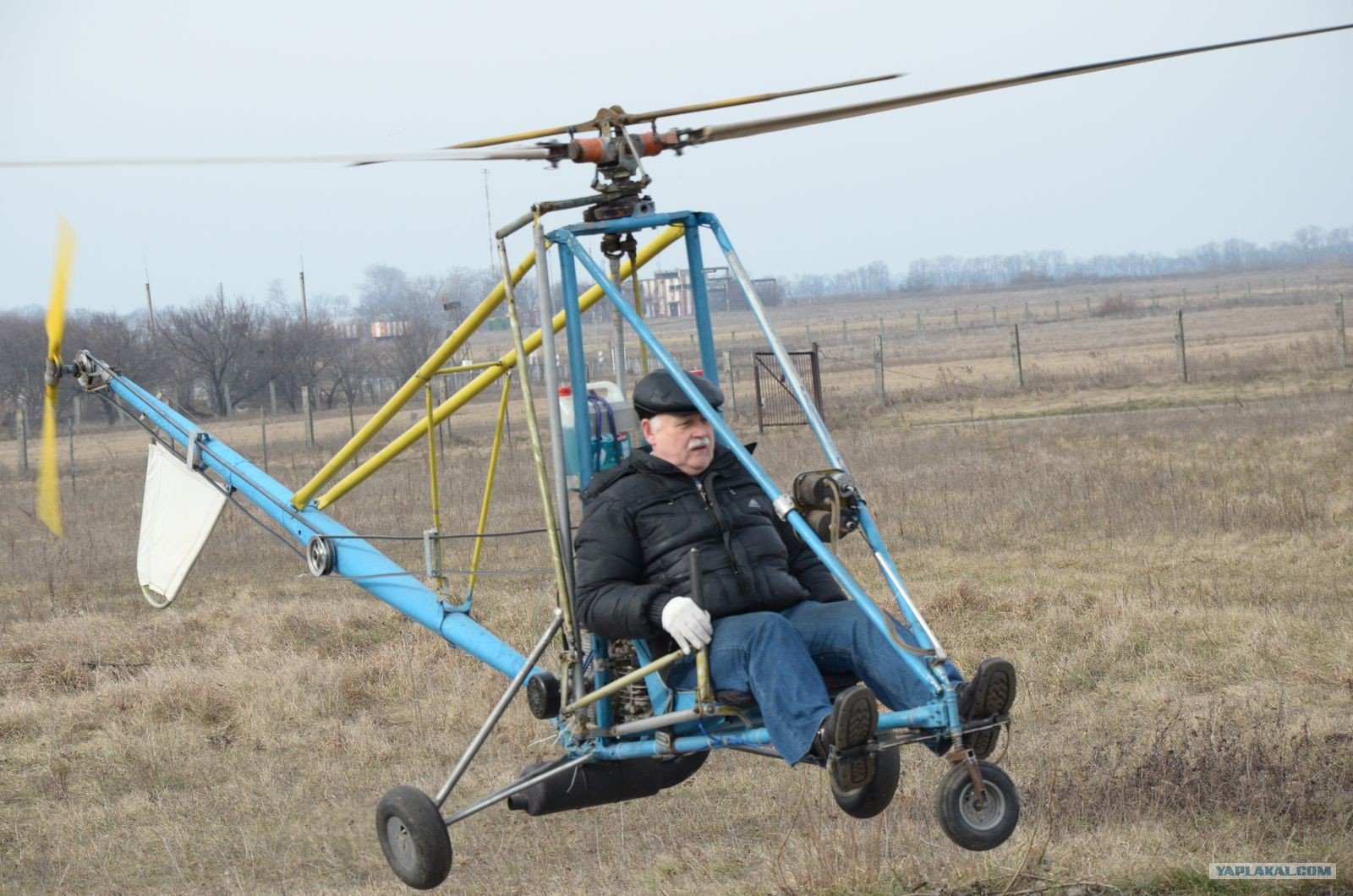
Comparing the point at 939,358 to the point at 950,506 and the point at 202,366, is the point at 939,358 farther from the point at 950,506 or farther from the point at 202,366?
the point at 950,506

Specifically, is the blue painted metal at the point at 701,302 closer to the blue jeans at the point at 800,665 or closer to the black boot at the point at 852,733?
the blue jeans at the point at 800,665

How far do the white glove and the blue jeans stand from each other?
0.12 meters

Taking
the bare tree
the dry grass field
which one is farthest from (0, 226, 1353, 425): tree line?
the dry grass field

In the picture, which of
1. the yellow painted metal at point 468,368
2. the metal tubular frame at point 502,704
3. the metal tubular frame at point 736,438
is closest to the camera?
the metal tubular frame at point 736,438

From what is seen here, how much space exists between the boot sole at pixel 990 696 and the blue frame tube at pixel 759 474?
116mm

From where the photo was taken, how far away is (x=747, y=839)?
6410 millimetres

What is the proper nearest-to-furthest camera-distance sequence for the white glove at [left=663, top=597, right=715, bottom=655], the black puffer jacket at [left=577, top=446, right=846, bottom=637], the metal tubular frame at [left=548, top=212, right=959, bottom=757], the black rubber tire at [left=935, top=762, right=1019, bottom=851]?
the black rubber tire at [left=935, top=762, right=1019, bottom=851] → the metal tubular frame at [left=548, top=212, right=959, bottom=757] → the white glove at [left=663, top=597, right=715, bottom=655] → the black puffer jacket at [left=577, top=446, right=846, bottom=637]

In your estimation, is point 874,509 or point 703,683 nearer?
point 703,683

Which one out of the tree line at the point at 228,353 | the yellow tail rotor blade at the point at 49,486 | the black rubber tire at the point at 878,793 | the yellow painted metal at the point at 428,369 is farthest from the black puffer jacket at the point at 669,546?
the tree line at the point at 228,353

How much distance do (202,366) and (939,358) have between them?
25456 millimetres

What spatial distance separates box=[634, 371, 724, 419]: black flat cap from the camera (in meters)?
5.23

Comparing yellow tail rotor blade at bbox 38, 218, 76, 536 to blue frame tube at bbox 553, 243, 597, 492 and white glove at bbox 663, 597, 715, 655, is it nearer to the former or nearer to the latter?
→ blue frame tube at bbox 553, 243, 597, 492

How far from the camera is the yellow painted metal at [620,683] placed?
190 inches

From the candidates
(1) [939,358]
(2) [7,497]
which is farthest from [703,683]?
(1) [939,358]
